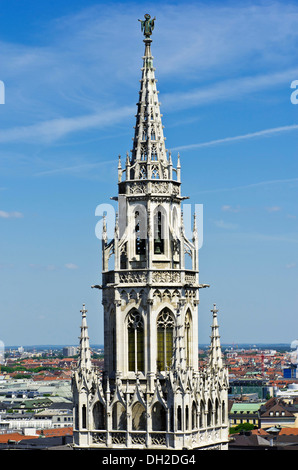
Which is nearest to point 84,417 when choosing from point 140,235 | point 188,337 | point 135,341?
point 135,341

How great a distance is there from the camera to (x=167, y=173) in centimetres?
4247

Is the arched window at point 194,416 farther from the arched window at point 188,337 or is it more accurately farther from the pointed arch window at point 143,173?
the pointed arch window at point 143,173

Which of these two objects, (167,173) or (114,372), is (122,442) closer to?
(114,372)

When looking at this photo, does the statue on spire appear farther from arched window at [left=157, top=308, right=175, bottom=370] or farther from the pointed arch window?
arched window at [left=157, top=308, right=175, bottom=370]

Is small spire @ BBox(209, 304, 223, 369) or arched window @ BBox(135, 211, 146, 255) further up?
arched window @ BBox(135, 211, 146, 255)

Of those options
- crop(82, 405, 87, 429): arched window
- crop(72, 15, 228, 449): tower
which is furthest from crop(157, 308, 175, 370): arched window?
crop(82, 405, 87, 429): arched window

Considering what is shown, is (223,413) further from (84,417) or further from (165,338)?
(84,417)

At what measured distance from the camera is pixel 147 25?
1682 inches

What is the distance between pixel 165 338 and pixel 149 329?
740 mm

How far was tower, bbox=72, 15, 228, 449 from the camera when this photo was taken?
40500 mm

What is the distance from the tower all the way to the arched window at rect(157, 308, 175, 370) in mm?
35
